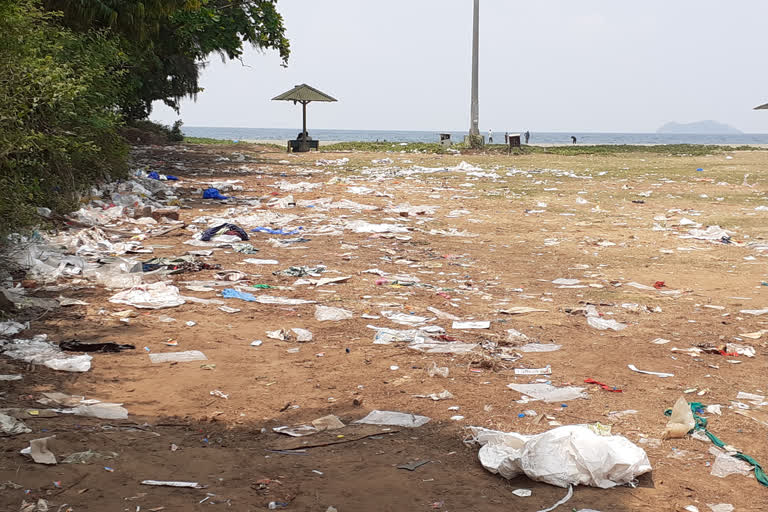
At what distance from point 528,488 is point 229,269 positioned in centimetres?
412

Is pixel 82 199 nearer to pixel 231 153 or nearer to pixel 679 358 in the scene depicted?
pixel 679 358

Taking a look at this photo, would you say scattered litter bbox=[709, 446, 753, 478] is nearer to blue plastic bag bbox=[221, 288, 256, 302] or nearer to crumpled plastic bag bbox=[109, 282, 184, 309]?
blue plastic bag bbox=[221, 288, 256, 302]

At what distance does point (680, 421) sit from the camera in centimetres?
321

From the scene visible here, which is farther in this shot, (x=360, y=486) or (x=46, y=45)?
(x=46, y=45)

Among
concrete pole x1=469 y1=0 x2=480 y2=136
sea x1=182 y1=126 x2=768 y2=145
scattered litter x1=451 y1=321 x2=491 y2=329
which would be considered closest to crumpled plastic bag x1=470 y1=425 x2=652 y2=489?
scattered litter x1=451 y1=321 x2=491 y2=329

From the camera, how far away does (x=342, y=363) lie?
4.10m

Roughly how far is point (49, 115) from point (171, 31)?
8217 mm

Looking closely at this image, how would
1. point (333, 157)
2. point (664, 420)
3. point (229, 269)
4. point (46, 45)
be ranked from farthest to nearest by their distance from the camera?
point (333, 157)
point (46, 45)
point (229, 269)
point (664, 420)

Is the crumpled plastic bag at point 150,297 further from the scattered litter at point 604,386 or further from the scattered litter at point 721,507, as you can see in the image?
the scattered litter at point 721,507

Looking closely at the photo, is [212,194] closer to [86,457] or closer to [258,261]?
[258,261]

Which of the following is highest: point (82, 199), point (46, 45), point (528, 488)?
point (46, 45)

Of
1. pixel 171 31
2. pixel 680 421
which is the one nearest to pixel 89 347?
pixel 680 421

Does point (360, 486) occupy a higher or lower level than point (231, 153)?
lower

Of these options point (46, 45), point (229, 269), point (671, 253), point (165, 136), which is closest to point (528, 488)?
point (229, 269)
